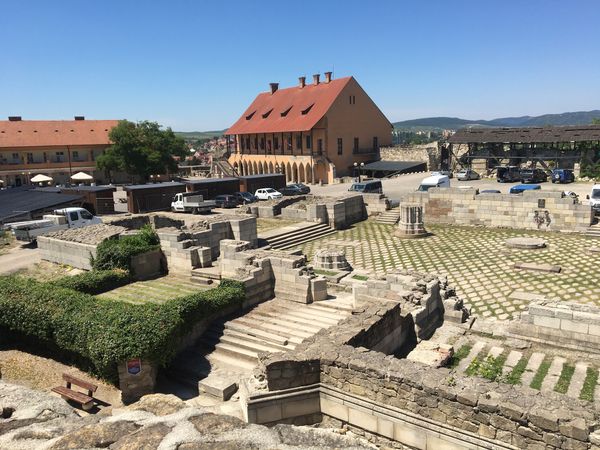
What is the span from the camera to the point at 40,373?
12.6 metres

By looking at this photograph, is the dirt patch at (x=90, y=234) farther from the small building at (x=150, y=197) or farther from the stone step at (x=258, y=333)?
the small building at (x=150, y=197)

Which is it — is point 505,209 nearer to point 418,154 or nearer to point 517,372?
point 517,372

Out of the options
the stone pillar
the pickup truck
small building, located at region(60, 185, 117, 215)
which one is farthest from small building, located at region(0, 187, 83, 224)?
the stone pillar

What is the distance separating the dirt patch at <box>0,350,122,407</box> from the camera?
11.9 meters

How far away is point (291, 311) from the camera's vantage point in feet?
49.5

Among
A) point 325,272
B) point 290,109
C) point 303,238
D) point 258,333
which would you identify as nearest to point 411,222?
point 303,238

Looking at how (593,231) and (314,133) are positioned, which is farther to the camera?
(314,133)

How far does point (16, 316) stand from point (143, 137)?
4135cm

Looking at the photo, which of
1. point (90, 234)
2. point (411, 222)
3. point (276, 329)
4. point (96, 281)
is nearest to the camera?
point (276, 329)

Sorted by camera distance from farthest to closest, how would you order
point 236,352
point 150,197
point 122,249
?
point 150,197 → point 122,249 → point 236,352

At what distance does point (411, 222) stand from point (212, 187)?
63.6ft

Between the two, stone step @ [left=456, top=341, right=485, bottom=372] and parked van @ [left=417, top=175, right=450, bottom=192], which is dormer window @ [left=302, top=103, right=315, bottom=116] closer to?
parked van @ [left=417, top=175, right=450, bottom=192]

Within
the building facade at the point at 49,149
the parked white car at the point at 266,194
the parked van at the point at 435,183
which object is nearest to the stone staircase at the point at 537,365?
the parked van at the point at 435,183

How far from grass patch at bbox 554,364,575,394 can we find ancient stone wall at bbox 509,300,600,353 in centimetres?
125
